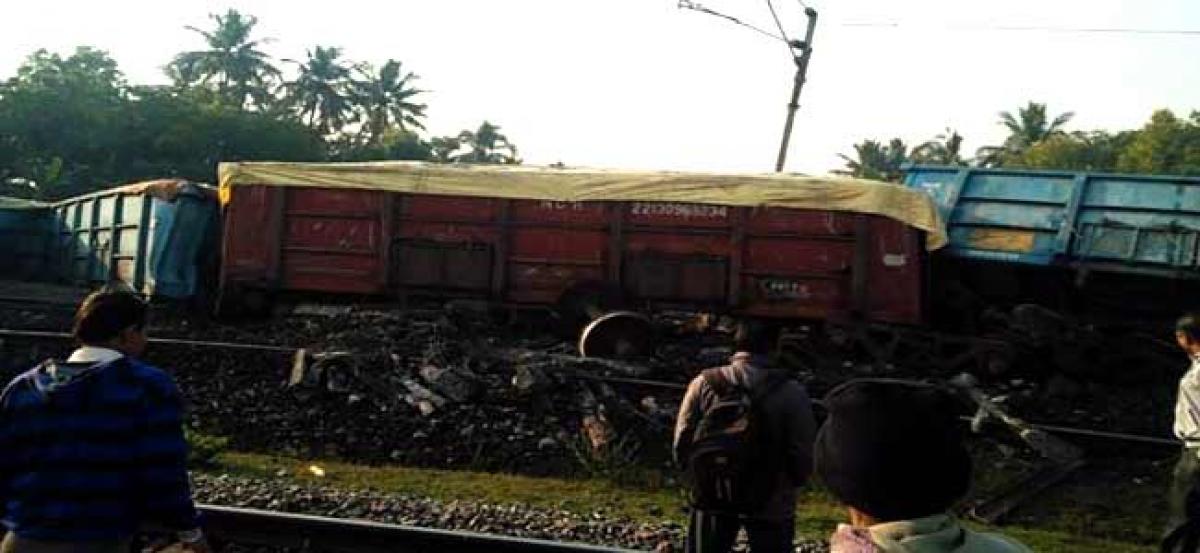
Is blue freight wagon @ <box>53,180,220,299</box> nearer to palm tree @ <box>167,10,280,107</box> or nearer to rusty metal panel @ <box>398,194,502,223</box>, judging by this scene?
rusty metal panel @ <box>398,194,502,223</box>

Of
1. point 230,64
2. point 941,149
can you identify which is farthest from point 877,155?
point 230,64

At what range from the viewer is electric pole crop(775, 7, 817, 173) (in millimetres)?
21672

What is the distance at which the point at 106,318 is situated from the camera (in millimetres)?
3096

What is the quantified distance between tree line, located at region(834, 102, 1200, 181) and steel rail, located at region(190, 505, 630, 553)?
4294 cm

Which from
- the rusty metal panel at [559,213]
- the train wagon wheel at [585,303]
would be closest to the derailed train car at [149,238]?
the rusty metal panel at [559,213]

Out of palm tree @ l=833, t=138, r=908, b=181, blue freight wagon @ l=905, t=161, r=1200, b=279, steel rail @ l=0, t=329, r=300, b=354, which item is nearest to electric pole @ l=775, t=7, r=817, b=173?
blue freight wagon @ l=905, t=161, r=1200, b=279

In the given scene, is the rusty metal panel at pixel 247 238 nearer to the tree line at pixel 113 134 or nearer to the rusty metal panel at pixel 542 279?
the rusty metal panel at pixel 542 279

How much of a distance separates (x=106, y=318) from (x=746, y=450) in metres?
2.31

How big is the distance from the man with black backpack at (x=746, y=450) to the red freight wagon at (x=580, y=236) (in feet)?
26.2

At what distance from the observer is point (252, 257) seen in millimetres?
13664

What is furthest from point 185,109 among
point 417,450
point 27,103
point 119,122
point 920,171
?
point 417,450

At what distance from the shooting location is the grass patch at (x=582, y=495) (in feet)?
23.9

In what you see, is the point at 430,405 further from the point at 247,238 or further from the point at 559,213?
the point at 247,238

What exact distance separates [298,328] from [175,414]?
10.0 m
